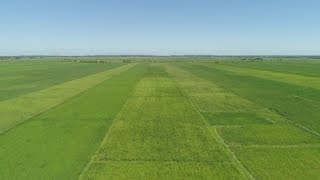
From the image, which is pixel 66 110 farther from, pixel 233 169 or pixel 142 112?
pixel 233 169

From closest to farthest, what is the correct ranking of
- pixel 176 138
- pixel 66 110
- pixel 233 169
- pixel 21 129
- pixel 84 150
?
1. pixel 233 169
2. pixel 84 150
3. pixel 176 138
4. pixel 21 129
5. pixel 66 110

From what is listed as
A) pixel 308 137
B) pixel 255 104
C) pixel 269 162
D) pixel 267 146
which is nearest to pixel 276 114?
pixel 255 104

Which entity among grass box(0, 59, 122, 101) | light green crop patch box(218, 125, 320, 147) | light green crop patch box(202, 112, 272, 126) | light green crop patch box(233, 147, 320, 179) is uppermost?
light green crop patch box(233, 147, 320, 179)

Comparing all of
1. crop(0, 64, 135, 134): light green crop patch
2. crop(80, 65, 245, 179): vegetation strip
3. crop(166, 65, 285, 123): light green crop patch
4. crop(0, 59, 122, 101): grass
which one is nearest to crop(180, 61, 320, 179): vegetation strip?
crop(80, 65, 245, 179): vegetation strip

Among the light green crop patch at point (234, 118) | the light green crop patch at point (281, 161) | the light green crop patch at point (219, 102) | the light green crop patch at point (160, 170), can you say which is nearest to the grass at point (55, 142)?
the light green crop patch at point (160, 170)

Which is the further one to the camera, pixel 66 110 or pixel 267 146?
pixel 66 110

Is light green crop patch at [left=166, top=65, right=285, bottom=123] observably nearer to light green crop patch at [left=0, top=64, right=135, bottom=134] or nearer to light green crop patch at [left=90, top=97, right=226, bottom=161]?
light green crop patch at [left=90, top=97, right=226, bottom=161]

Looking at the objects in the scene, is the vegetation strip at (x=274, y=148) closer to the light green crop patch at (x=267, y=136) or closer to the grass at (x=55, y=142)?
the light green crop patch at (x=267, y=136)
